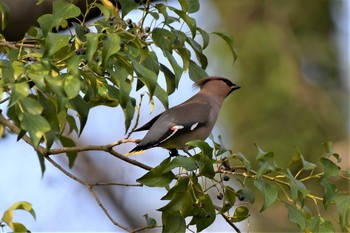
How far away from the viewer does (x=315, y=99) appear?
7234 mm

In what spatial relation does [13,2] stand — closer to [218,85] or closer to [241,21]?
[218,85]

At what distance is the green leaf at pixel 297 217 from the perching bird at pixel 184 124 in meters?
0.66

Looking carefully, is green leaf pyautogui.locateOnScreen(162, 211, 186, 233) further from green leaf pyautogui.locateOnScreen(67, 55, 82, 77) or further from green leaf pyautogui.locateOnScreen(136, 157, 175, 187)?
green leaf pyautogui.locateOnScreen(67, 55, 82, 77)

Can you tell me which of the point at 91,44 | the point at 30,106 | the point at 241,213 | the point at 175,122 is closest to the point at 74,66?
the point at 91,44

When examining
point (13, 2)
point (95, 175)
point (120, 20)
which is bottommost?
point (95, 175)

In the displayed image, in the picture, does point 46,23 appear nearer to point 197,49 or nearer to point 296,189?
point 197,49

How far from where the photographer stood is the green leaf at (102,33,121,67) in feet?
7.06

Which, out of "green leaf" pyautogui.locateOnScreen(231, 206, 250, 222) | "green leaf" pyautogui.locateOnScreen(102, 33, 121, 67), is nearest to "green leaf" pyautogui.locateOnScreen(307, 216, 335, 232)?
"green leaf" pyautogui.locateOnScreen(231, 206, 250, 222)

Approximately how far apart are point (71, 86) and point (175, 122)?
3.87 ft

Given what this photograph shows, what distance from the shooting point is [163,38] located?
2.45 meters

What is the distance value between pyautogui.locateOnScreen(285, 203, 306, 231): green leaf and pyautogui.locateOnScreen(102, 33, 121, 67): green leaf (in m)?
0.68

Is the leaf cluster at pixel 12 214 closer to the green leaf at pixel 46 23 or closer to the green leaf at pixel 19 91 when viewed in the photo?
the green leaf at pixel 19 91

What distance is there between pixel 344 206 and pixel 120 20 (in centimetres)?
79

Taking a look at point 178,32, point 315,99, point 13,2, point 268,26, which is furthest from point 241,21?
point 178,32
